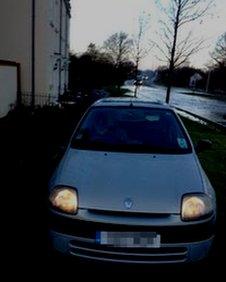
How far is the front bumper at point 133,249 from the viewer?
3.76 m

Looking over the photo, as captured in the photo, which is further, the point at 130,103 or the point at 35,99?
the point at 35,99

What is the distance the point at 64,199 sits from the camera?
400 centimetres

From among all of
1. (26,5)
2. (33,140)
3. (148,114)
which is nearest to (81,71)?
(26,5)

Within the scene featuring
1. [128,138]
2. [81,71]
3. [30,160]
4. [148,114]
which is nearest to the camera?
[128,138]

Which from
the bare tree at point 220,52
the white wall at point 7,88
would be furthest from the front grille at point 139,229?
the bare tree at point 220,52

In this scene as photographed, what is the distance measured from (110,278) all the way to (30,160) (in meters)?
4.78

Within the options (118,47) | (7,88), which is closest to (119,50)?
(118,47)

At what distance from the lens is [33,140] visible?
10391mm

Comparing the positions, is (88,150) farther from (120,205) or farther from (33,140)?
(33,140)

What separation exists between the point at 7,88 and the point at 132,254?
12748 mm

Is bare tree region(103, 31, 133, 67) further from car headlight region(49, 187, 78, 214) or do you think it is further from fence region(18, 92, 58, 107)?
car headlight region(49, 187, 78, 214)

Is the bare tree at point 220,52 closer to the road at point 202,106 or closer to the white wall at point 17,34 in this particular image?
the road at point 202,106

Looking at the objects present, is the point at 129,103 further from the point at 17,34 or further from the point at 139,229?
the point at 17,34

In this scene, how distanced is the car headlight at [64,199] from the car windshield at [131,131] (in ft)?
3.35
